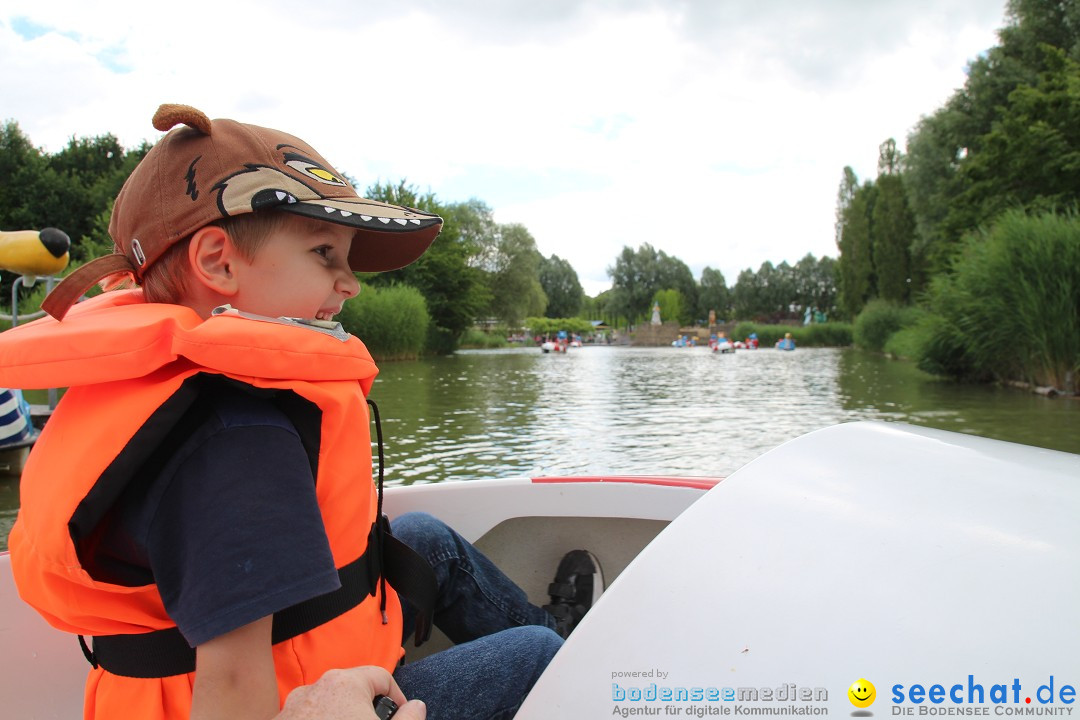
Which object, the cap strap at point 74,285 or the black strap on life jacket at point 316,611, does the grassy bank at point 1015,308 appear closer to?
the black strap on life jacket at point 316,611

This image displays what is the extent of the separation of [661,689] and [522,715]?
14cm

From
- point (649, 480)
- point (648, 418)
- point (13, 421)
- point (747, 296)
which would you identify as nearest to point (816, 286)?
point (747, 296)

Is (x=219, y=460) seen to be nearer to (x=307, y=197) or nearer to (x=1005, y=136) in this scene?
(x=307, y=197)

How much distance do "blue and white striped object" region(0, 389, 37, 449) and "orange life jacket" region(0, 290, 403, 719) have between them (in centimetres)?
368

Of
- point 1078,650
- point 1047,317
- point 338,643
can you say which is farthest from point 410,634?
point 1047,317

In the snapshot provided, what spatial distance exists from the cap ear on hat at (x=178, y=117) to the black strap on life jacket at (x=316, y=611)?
1.62ft

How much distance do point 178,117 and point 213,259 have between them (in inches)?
6.0

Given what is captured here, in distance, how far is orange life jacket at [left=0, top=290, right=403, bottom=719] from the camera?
2.20ft

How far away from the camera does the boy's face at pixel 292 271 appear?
2.77ft

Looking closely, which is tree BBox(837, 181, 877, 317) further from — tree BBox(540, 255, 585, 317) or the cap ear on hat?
the cap ear on hat

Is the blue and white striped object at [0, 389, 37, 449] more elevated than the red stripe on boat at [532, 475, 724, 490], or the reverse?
the red stripe on boat at [532, 475, 724, 490]

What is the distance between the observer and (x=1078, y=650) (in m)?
0.55

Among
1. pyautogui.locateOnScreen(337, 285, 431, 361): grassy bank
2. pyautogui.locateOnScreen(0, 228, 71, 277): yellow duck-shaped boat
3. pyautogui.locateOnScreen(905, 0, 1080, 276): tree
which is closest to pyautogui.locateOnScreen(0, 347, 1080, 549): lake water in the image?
pyautogui.locateOnScreen(0, 228, 71, 277): yellow duck-shaped boat

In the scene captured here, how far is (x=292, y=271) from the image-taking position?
2.83ft
